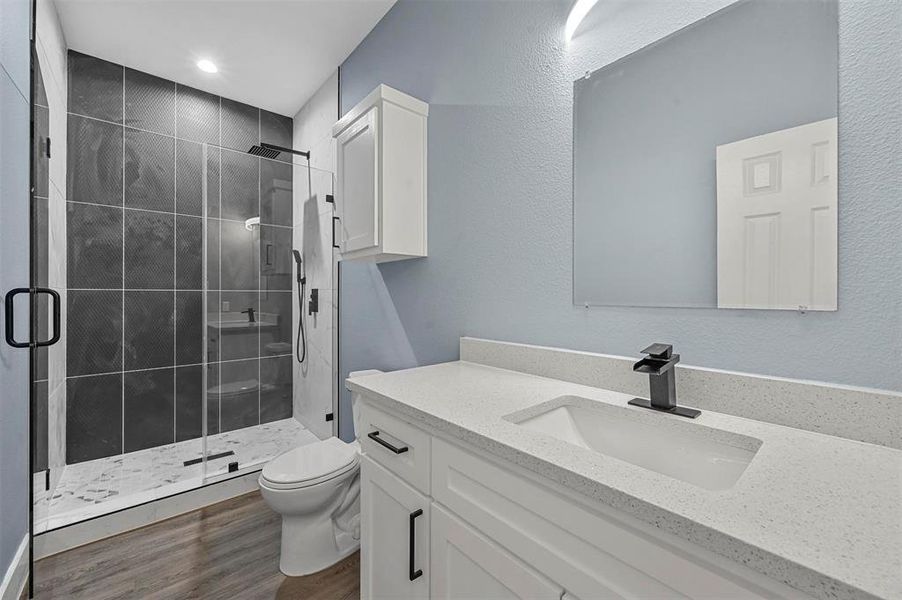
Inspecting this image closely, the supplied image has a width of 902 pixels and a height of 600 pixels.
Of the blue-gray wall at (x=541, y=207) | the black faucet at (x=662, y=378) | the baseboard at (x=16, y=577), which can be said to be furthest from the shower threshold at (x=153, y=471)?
the black faucet at (x=662, y=378)

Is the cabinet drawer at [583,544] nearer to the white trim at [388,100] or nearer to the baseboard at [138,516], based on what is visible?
the white trim at [388,100]

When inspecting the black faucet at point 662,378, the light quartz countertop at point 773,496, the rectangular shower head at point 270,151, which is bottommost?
the light quartz countertop at point 773,496

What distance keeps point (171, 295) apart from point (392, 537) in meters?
2.65

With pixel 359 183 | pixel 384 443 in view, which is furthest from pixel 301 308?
pixel 384 443

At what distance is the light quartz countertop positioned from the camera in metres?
0.41

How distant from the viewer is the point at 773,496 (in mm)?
549

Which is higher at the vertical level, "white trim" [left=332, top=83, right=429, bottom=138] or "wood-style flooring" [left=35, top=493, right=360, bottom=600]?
"white trim" [left=332, top=83, right=429, bottom=138]

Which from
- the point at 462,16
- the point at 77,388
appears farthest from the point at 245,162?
the point at 77,388

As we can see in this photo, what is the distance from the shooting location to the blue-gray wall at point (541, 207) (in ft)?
2.53

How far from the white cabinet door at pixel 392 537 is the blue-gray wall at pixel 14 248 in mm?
1330

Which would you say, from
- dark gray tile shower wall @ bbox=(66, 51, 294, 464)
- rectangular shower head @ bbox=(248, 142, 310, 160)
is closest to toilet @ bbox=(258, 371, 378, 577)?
dark gray tile shower wall @ bbox=(66, 51, 294, 464)

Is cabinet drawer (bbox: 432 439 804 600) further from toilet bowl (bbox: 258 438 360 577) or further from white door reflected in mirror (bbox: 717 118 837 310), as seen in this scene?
toilet bowl (bbox: 258 438 360 577)

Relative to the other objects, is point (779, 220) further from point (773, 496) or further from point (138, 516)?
point (138, 516)

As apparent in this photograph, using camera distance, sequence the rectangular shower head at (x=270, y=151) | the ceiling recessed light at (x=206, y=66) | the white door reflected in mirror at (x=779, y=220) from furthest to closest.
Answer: the rectangular shower head at (x=270, y=151) < the ceiling recessed light at (x=206, y=66) < the white door reflected in mirror at (x=779, y=220)
